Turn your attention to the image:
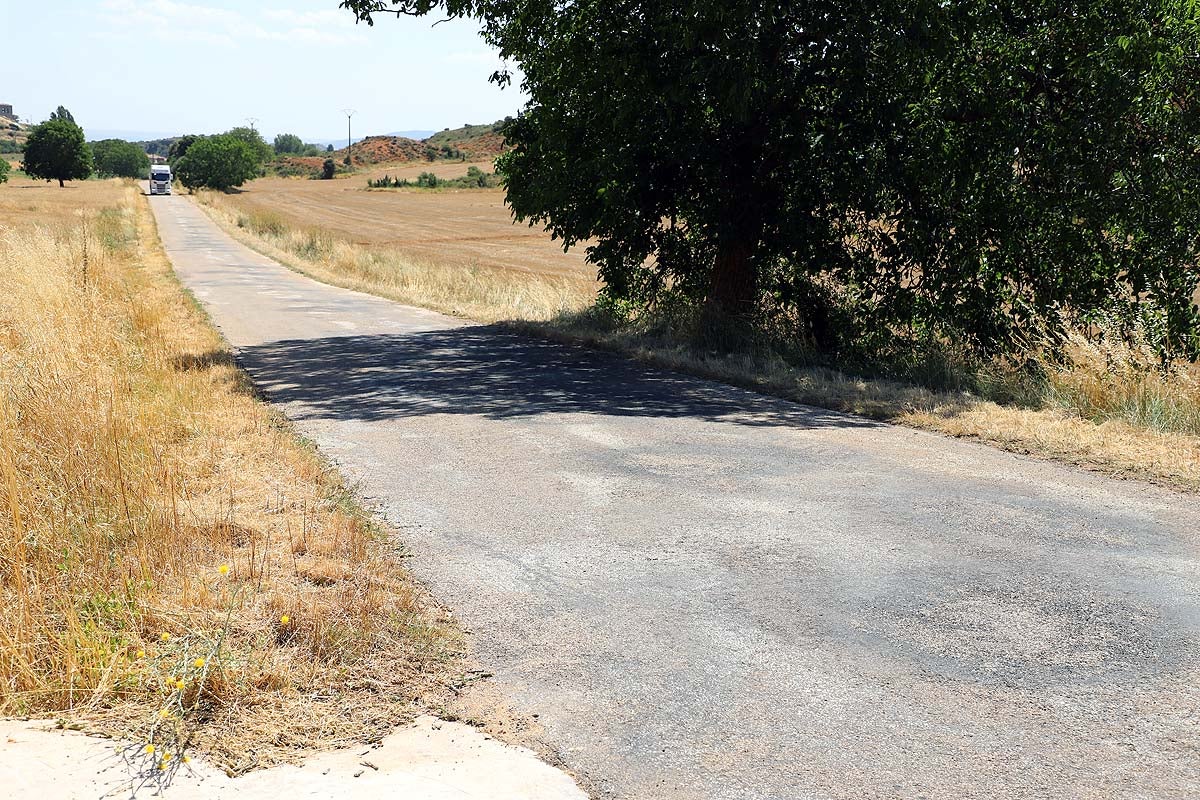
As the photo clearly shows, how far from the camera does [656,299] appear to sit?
52.4 ft

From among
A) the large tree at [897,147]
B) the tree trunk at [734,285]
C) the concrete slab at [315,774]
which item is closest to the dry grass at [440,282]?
the tree trunk at [734,285]

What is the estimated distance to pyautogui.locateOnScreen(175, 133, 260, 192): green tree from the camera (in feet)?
382

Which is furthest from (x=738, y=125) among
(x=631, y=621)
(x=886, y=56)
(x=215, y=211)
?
(x=215, y=211)

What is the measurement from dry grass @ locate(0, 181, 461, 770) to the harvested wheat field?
60.8ft

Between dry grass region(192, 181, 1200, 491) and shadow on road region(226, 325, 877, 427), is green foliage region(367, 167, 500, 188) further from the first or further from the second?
dry grass region(192, 181, 1200, 491)

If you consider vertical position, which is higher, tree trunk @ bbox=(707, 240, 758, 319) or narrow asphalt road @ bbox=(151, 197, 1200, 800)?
tree trunk @ bbox=(707, 240, 758, 319)

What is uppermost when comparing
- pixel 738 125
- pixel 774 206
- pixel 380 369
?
pixel 738 125

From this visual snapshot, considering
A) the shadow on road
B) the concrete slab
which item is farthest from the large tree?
the concrete slab

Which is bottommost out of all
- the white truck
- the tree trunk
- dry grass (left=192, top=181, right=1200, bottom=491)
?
dry grass (left=192, top=181, right=1200, bottom=491)

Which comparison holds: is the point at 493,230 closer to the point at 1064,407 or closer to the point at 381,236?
the point at 381,236

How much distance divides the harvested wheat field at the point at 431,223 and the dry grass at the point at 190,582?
60.8 ft

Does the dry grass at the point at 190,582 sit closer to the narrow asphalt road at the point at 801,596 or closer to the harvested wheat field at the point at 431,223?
the narrow asphalt road at the point at 801,596

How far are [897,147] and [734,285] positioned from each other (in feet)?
9.50

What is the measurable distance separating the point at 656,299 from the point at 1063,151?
242 inches
